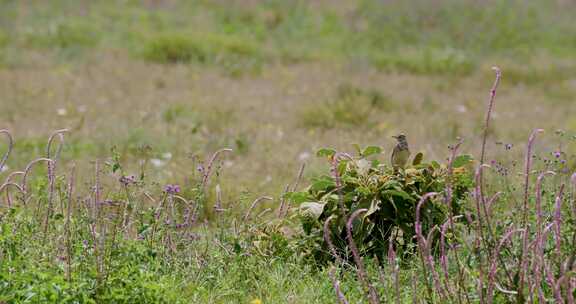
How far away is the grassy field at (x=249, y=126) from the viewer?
303cm

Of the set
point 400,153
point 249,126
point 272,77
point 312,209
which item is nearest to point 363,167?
point 400,153

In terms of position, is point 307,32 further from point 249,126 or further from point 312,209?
point 312,209

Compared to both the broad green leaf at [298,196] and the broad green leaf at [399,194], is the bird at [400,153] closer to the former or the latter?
the broad green leaf at [399,194]

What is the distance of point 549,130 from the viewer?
785 cm

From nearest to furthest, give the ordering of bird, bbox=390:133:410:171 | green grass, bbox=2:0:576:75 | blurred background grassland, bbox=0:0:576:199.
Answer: bird, bbox=390:133:410:171, blurred background grassland, bbox=0:0:576:199, green grass, bbox=2:0:576:75

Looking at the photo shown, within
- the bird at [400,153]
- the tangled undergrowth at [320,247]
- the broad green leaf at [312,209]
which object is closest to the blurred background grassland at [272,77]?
the tangled undergrowth at [320,247]

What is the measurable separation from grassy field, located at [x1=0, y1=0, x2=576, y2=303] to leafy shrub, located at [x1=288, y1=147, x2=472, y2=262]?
2.7 inches

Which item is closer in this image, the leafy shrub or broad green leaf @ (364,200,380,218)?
broad green leaf @ (364,200,380,218)

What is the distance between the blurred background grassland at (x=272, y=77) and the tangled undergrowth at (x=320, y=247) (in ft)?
2.50

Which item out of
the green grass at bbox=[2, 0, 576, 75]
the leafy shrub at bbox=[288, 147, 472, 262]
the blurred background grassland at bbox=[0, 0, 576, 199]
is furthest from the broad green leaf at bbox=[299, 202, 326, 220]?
the green grass at bbox=[2, 0, 576, 75]

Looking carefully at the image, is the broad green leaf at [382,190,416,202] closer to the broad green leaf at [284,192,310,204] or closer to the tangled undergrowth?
the tangled undergrowth

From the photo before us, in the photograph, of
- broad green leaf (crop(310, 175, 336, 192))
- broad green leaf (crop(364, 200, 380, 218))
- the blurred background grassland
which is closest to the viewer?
broad green leaf (crop(364, 200, 380, 218))

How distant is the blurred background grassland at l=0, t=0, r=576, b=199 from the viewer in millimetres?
6488

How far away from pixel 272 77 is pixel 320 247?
666 cm
